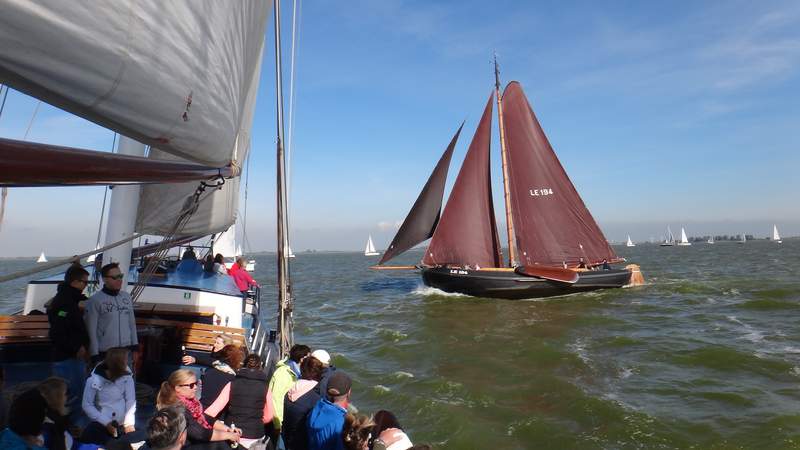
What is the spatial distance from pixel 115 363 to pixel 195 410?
0.90m

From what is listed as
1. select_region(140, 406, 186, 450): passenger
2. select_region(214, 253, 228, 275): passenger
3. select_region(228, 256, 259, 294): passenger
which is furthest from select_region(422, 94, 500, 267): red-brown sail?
select_region(140, 406, 186, 450): passenger

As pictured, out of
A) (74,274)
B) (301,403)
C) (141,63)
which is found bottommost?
(301,403)

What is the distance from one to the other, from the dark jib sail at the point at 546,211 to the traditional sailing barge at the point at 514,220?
0.06 meters

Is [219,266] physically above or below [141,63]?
below

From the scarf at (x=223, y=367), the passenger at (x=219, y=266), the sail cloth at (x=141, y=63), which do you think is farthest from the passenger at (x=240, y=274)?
the sail cloth at (x=141, y=63)

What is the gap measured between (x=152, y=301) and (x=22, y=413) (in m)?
5.43

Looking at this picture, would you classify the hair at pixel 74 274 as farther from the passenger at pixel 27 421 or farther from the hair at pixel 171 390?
the passenger at pixel 27 421

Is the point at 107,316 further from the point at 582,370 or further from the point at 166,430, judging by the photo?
the point at 582,370

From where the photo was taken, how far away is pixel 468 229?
2820 cm

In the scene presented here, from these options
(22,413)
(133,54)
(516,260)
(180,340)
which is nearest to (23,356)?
(180,340)

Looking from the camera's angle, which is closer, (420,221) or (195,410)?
(195,410)

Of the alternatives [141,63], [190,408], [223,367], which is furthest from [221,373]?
[141,63]

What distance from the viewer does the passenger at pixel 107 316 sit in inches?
197

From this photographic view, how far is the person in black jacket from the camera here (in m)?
4.95
